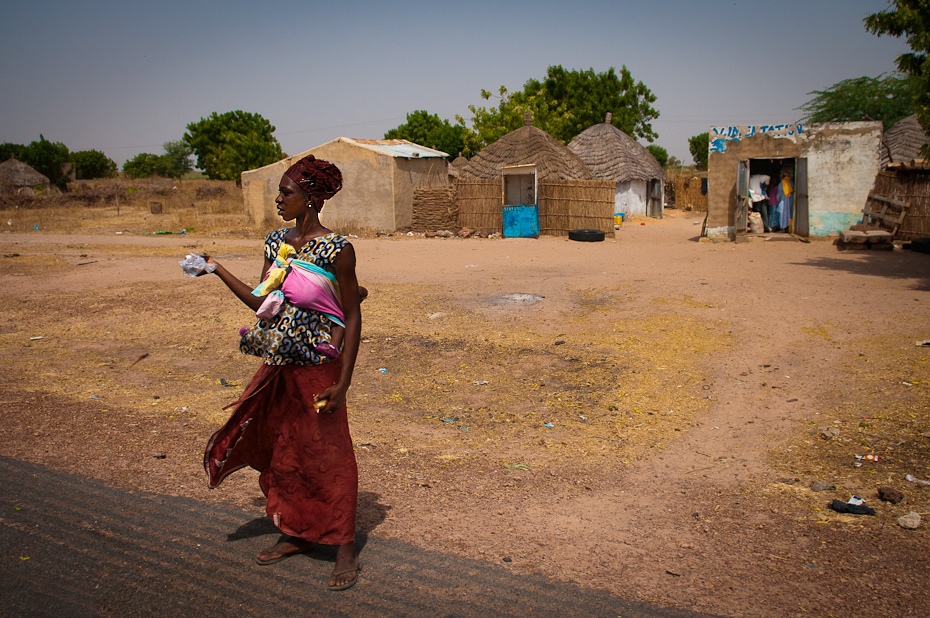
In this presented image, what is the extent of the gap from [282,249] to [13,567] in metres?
1.77

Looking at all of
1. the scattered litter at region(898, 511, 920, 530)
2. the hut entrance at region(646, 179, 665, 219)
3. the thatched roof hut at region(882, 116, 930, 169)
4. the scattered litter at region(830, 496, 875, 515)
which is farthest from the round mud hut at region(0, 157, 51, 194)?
the scattered litter at region(898, 511, 920, 530)

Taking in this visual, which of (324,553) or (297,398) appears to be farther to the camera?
(324,553)

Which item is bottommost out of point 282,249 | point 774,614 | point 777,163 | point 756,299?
point 774,614

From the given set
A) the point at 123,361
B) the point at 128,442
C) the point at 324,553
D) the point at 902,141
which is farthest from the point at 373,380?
the point at 902,141

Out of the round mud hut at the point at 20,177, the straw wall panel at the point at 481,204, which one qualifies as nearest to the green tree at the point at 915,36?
the straw wall panel at the point at 481,204

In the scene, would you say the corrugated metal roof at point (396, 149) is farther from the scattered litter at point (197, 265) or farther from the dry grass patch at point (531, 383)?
the scattered litter at point (197, 265)

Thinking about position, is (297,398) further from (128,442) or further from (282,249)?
(128,442)

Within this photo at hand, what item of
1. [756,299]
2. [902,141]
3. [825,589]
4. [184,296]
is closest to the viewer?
[825,589]

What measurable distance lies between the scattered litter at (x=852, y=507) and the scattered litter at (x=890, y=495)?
5.5 inches

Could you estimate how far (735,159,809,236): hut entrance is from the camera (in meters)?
18.4

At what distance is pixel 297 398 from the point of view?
319cm

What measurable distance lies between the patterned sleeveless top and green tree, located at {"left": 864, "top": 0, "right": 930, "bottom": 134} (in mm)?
11358

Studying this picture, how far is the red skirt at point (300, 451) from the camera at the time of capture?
3.17m

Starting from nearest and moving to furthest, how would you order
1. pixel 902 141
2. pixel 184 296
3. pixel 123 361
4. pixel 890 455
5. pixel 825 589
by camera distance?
pixel 825 589 → pixel 890 455 → pixel 123 361 → pixel 184 296 → pixel 902 141
